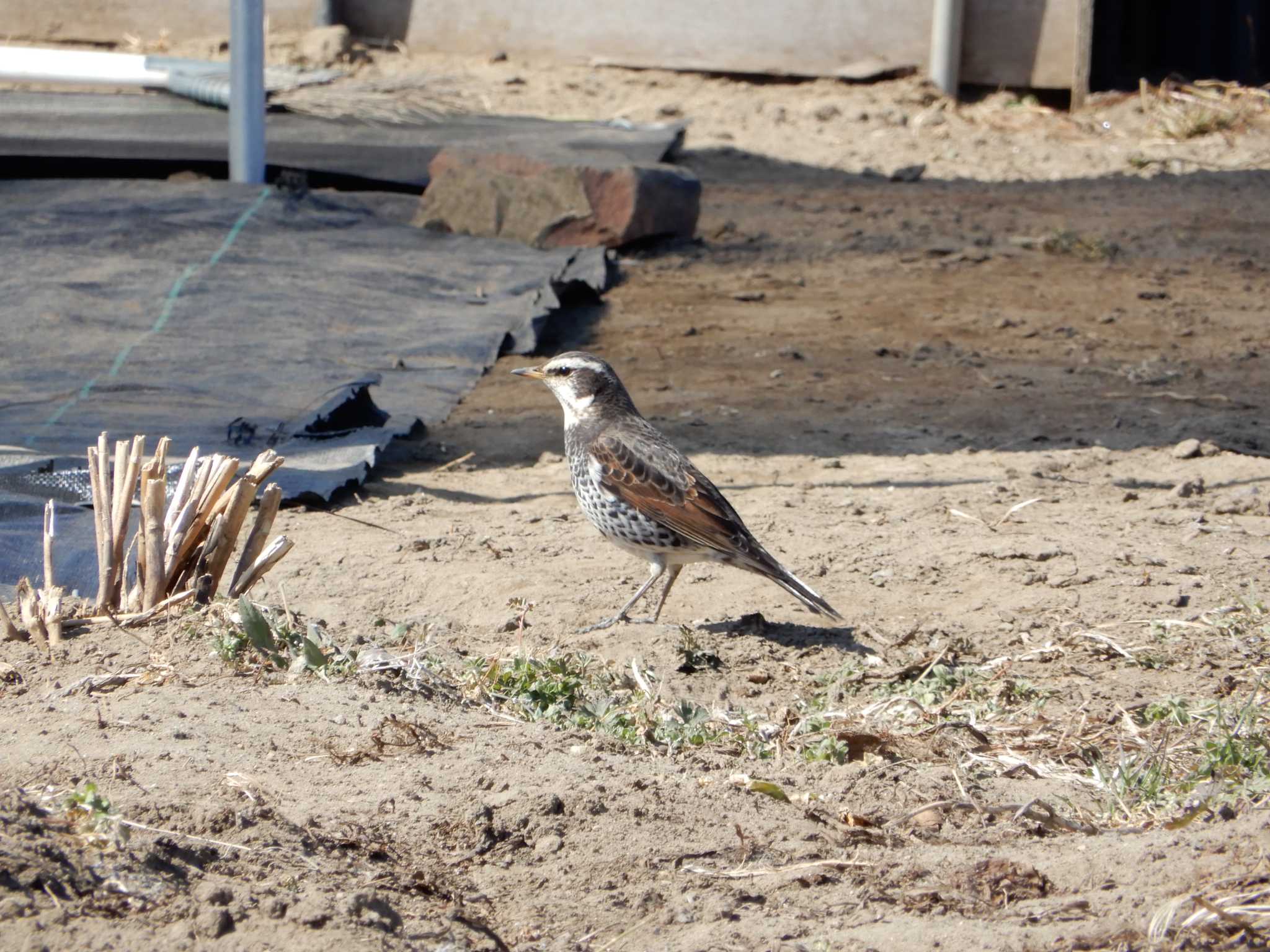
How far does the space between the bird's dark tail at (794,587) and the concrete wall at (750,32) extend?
1184 cm

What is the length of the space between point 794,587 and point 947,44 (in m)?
11.7

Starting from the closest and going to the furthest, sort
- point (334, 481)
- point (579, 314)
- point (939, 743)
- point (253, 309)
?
point (939, 743) < point (334, 481) < point (253, 309) < point (579, 314)

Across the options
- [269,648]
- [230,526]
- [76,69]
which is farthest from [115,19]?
[269,648]

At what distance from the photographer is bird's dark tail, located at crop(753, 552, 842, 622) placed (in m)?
4.75

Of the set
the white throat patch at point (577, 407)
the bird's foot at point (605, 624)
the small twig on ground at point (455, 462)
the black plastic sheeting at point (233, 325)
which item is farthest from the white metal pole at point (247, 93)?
the bird's foot at point (605, 624)

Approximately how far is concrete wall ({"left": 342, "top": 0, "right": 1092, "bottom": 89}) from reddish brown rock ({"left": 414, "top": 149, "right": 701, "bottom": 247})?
562cm

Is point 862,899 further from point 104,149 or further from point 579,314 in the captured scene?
point 104,149

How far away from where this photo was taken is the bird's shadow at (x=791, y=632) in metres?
4.81

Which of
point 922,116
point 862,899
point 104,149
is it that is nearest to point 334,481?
point 862,899

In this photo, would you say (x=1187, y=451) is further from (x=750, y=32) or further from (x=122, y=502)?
(x=750, y=32)

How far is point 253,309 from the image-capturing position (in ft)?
26.5

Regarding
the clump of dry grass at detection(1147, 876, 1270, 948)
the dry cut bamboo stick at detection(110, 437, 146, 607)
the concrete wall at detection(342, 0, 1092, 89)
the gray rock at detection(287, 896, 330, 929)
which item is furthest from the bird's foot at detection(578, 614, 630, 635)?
the concrete wall at detection(342, 0, 1092, 89)

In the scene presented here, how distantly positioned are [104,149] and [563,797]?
889 centimetres

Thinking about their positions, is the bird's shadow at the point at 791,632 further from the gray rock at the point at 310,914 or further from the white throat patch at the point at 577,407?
the gray rock at the point at 310,914
